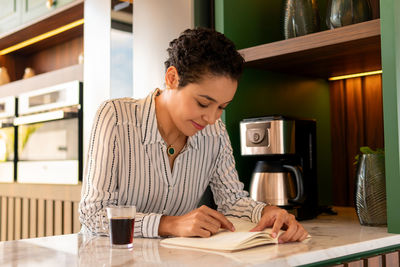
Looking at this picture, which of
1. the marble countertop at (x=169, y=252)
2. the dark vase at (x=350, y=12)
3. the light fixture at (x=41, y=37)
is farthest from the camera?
the light fixture at (x=41, y=37)

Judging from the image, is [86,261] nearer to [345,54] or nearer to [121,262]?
[121,262]

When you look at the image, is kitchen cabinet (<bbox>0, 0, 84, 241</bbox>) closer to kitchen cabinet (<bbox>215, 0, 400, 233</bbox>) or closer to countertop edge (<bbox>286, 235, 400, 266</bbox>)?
kitchen cabinet (<bbox>215, 0, 400, 233</bbox>)

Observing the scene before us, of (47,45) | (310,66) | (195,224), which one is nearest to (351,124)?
(310,66)

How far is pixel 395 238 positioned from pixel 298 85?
86 cm

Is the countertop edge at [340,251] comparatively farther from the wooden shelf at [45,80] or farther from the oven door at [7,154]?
the oven door at [7,154]

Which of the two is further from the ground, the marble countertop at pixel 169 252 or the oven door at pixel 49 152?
the oven door at pixel 49 152

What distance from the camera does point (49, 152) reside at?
2.64 metres

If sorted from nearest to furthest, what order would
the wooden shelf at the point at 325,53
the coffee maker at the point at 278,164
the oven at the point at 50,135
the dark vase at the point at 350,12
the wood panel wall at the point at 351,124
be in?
the wooden shelf at the point at 325,53, the dark vase at the point at 350,12, the coffee maker at the point at 278,164, the wood panel wall at the point at 351,124, the oven at the point at 50,135

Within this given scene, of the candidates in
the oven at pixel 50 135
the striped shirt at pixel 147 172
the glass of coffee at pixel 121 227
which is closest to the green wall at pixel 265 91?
the striped shirt at pixel 147 172

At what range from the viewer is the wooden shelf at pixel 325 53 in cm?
139

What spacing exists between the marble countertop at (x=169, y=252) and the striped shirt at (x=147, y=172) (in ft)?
0.38

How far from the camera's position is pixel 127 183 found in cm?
135

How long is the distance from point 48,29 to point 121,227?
7.43ft

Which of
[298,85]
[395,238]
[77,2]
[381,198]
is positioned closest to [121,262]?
[395,238]
